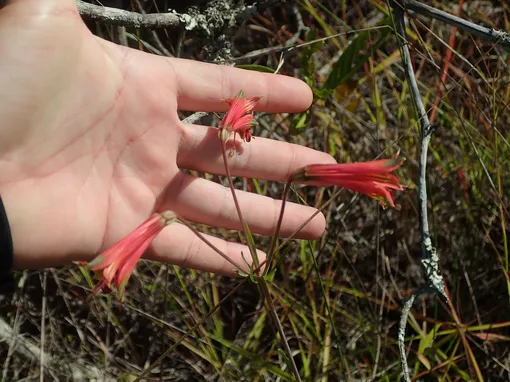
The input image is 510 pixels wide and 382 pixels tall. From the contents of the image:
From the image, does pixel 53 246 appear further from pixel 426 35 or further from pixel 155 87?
pixel 426 35

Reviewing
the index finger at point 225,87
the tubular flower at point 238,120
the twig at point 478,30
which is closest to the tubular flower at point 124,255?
the tubular flower at point 238,120

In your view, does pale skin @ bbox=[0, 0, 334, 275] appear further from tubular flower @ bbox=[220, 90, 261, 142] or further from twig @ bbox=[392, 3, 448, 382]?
twig @ bbox=[392, 3, 448, 382]

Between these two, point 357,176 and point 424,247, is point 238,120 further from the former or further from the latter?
point 424,247

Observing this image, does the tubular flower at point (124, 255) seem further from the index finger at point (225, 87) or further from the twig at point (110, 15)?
the twig at point (110, 15)

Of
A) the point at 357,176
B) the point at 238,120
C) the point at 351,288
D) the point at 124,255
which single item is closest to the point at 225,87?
the point at 238,120

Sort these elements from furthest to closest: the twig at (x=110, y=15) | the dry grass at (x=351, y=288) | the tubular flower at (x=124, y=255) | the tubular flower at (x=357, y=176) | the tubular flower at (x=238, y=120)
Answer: the dry grass at (x=351, y=288) → the twig at (x=110, y=15) → the tubular flower at (x=238, y=120) → the tubular flower at (x=357, y=176) → the tubular flower at (x=124, y=255)

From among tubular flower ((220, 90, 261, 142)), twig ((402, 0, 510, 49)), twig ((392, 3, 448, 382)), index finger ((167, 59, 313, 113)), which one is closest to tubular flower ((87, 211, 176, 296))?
tubular flower ((220, 90, 261, 142))
